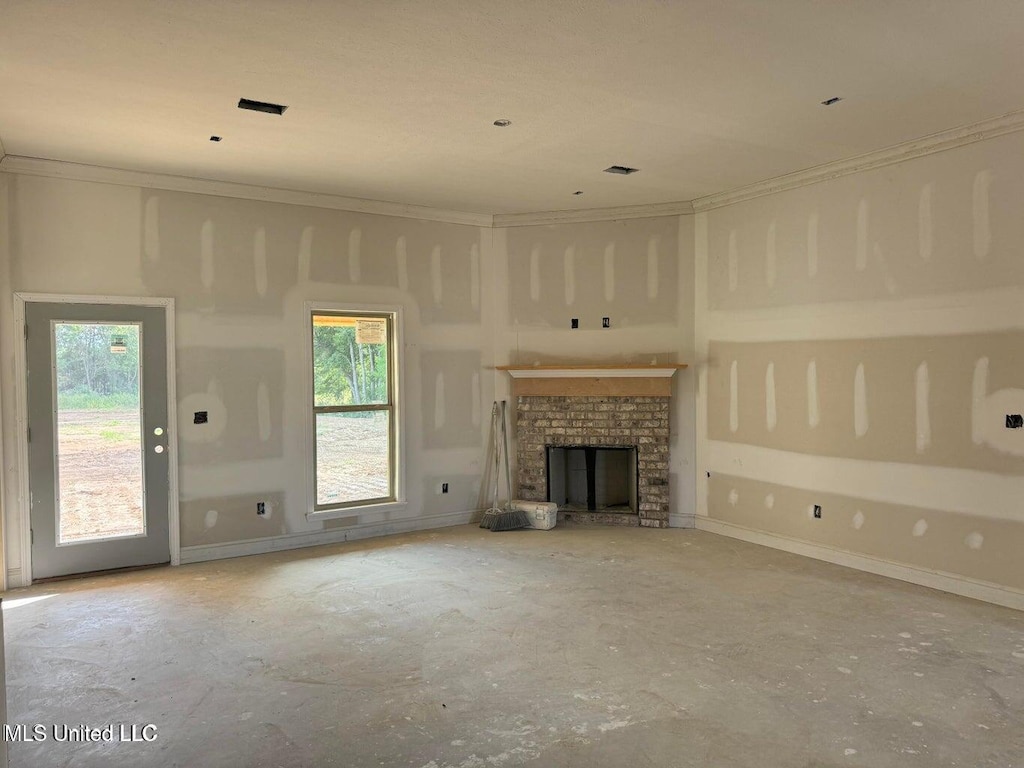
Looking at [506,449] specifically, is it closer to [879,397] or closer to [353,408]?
[353,408]

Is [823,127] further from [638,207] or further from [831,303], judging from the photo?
[638,207]

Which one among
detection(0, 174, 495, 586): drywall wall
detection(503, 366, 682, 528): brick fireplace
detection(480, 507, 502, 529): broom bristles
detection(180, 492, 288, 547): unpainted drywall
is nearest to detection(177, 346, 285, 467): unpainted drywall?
detection(0, 174, 495, 586): drywall wall

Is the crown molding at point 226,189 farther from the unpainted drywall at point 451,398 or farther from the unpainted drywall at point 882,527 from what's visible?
the unpainted drywall at point 882,527

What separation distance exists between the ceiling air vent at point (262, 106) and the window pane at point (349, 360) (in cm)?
224

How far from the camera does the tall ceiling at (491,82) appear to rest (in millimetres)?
2957

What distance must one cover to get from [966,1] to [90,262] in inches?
212

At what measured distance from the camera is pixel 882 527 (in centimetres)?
500

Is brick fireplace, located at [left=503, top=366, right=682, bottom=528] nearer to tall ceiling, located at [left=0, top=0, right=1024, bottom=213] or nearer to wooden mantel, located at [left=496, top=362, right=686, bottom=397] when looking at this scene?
wooden mantel, located at [left=496, top=362, right=686, bottom=397]

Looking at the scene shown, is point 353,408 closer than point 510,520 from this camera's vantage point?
Yes

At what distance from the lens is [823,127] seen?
443cm

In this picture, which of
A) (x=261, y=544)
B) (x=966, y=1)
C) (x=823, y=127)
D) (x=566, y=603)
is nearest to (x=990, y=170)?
(x=823, y=127)

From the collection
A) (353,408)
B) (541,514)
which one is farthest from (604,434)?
(353,408)

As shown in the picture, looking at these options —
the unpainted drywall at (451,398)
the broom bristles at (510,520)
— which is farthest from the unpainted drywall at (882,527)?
the unpainted drywall at (451,398)

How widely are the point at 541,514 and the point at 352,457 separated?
5.83 feet
